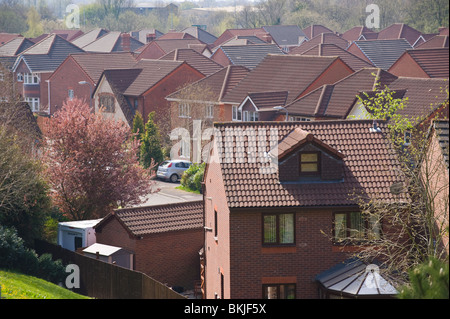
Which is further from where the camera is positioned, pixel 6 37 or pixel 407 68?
pixel 6 37

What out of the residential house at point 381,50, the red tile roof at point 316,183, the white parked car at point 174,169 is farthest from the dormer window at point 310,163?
the residential house at point 381,50

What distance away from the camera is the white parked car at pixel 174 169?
50000 millimetres

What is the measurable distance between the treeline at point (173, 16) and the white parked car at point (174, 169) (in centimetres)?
3316

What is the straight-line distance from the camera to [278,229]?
72.0 feet

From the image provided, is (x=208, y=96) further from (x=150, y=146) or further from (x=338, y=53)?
(x=338, y=53)

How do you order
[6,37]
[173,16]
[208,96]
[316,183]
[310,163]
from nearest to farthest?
[316,183] < [310,163] < [208,96] < [6,37] < [173,16]

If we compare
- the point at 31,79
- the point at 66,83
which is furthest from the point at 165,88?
the point at 31,79

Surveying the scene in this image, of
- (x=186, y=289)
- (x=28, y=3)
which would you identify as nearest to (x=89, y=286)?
(x=186, y=289)

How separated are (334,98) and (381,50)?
31764 mm

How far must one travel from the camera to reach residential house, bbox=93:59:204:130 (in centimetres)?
6025

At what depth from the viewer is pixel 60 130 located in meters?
33.8

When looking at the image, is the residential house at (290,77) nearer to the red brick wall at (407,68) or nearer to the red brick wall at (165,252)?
the red brick wall at (407,68)

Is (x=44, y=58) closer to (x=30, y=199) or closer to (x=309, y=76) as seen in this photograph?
(x=309, y=76)

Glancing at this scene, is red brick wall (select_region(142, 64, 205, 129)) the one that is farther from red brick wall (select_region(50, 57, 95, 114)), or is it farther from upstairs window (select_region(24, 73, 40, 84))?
upstairs window (select_region(24, 73, 40, 84))
